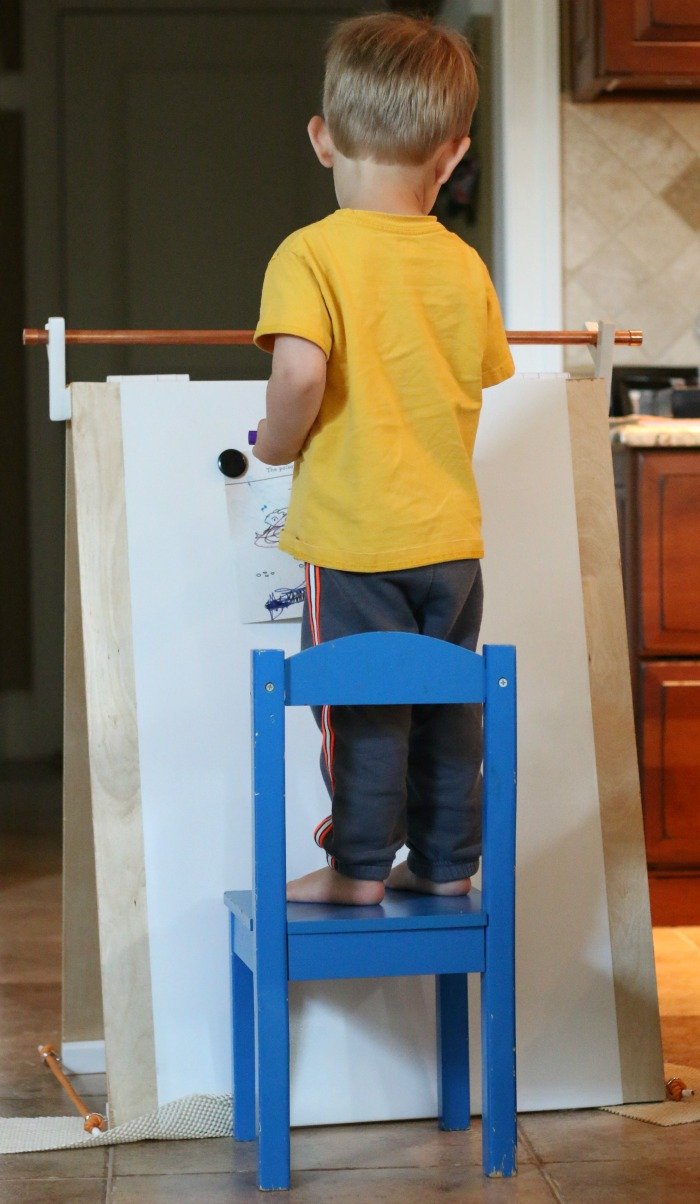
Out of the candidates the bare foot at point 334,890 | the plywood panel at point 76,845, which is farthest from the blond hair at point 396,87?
the bare foot at point 334,890

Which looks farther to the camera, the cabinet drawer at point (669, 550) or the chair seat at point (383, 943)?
the cabinet drawer at point (669, 550)

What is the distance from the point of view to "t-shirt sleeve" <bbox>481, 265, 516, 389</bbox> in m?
1.48

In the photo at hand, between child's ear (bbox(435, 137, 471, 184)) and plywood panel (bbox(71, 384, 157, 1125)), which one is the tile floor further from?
child's ear (bbox(435, 137, 471, 184))

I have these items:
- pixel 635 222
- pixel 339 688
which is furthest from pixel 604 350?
pixel 635 222

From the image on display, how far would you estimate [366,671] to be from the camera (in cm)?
133

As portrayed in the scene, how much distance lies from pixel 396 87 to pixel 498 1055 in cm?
95

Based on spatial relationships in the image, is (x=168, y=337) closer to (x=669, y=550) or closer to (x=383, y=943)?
(x=383, y=943)

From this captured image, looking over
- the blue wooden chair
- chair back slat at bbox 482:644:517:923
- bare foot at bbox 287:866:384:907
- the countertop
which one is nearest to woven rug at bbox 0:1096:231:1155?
the blue wooden chair

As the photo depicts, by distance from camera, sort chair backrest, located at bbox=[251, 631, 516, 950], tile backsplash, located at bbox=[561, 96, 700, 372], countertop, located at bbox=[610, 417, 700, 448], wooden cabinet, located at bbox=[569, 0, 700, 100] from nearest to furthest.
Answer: chair backrest, located at bbox=[251, 631, 516, 950]
countertop, located at bbox=[610, 417, 700, 448]
wooden cabinet, located at bbox=[569, 0, 700, 100]
tile backsplash, located at bbox=[561, 96, 700, 372]

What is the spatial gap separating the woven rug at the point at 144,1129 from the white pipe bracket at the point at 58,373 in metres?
0.80

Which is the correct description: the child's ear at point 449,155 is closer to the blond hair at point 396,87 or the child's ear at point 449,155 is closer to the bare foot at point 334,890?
the blond hair at point 396,87

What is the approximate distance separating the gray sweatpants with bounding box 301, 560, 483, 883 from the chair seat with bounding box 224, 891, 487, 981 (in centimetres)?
9

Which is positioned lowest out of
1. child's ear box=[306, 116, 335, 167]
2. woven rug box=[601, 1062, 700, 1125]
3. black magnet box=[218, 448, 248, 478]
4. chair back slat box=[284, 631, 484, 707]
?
woven rug box=[601, 1062, 700, 1125]

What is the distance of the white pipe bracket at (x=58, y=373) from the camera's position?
5.35 ft
